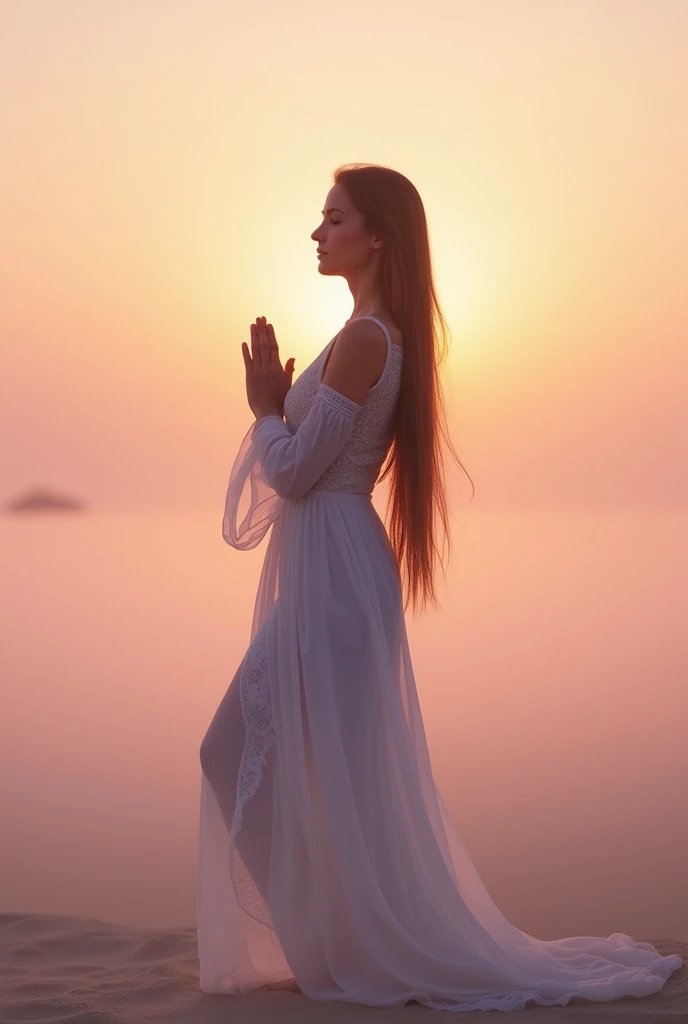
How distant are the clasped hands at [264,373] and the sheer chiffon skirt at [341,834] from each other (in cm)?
31

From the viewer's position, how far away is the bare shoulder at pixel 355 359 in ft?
11.3

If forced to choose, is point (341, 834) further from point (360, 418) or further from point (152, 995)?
point (360, 418)

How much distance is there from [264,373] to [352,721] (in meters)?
1.04

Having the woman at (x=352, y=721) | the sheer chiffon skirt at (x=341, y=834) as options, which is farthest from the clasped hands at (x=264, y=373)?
the sheer chiffon skirt at (x=341, y=834)

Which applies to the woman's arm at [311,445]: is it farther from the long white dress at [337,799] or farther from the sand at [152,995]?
the sand at [152,995]

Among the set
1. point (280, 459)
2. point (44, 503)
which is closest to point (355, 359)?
point (280, 459)

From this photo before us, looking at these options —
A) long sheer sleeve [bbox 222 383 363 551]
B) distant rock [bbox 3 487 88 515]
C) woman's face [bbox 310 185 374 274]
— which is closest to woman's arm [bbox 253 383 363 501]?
long sheer sleeve [bbox 222 383 363 551]

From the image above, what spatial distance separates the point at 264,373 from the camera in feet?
12.2

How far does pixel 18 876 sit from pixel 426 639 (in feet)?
23.0

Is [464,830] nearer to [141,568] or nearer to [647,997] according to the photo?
[647,997]

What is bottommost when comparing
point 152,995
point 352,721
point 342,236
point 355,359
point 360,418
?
point 152,995

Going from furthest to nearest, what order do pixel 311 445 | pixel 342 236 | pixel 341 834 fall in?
pixel 342 236, pixel 311 445, pixel 341 834

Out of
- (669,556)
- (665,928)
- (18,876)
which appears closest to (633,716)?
(665,928)

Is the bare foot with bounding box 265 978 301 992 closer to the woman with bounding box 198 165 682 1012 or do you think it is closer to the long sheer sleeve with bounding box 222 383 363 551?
the woman with bounding box 198 165 682 1012
